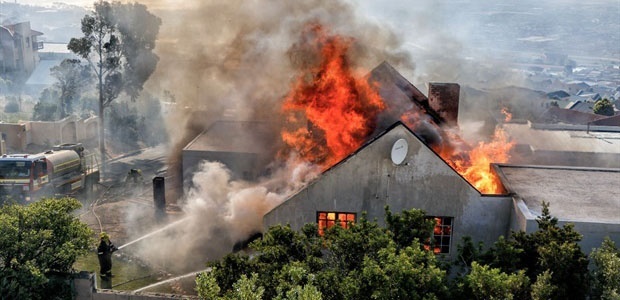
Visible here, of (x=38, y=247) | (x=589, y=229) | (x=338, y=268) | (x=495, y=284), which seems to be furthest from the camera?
(x=589, y=229)

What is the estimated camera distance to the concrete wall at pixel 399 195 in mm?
16406

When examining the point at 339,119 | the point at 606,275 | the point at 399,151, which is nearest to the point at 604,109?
the point at 339,119

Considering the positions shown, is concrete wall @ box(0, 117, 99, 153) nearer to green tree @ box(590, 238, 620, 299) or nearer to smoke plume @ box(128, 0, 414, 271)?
smoke plume @ box(128, 0, 414, 271)

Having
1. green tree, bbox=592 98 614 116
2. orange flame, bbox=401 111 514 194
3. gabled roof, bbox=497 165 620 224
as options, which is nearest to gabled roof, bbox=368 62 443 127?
orange flame, bbox=401 111 514 194

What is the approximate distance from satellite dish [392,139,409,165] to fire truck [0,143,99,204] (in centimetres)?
1694

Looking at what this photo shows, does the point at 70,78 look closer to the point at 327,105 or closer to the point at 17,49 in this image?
the point at 17,49

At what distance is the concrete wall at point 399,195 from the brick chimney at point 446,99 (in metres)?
7.12

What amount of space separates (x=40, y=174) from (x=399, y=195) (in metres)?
18.1

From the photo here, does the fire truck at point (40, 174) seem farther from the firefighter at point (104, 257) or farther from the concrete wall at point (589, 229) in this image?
the concrete wall at point (589, 229)

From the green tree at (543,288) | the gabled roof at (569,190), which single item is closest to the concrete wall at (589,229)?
the gabled roof at (569,190)

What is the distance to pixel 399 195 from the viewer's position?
16.7m

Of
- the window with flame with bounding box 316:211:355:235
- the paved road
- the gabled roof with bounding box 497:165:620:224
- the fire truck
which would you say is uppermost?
the gabled roof with bounding box 497:165:620:224

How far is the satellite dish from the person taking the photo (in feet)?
52.4

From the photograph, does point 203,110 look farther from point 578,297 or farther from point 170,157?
point 578,297
